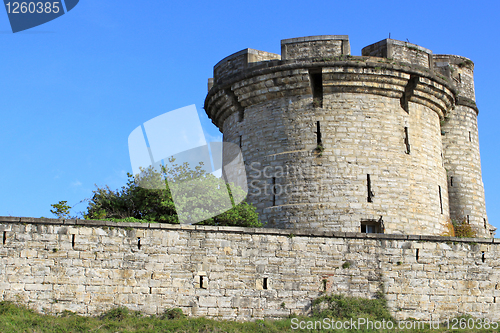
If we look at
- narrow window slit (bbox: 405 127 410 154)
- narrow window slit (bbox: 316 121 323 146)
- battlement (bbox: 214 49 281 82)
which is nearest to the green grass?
narrow window slit (bbox: 316 121 323 146)

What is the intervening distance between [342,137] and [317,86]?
1851 mm

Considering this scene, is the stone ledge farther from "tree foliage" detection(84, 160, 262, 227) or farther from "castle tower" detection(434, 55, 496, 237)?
"castle tower" detection(434, 55, 496, 237)

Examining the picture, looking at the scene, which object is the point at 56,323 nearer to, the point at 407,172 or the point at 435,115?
the point at 407,172

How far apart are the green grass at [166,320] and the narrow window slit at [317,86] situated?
655 centimetres

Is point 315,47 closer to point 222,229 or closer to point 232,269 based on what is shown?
point 222,229

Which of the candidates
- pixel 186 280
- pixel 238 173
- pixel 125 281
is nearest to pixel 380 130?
pixel 238 173

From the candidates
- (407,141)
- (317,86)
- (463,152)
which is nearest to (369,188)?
(407,141)

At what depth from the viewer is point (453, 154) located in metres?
19.3

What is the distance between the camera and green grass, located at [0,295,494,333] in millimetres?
10055

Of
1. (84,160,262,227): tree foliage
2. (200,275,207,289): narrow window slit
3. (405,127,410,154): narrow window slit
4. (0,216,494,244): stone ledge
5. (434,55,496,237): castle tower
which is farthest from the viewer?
(434,55,496,237): castle tower

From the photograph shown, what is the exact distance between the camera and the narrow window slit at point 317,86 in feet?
52.5

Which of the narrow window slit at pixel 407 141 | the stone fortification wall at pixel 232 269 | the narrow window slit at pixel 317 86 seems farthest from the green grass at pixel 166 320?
the narrow window slit at pixel 317 86

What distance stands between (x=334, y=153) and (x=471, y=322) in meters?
5.96

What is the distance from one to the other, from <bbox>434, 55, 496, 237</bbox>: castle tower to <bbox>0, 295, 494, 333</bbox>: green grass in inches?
335
